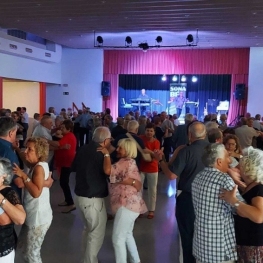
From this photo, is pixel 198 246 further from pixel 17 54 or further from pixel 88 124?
pixel 17 54

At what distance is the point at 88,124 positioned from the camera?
1173 centimetres

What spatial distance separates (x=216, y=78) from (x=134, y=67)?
13.0 feet

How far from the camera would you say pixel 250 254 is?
2.39 metres

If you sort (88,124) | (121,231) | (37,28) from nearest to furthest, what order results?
(121,231) → (88,124) → (37,28)

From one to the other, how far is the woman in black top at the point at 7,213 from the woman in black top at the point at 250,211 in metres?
1.24

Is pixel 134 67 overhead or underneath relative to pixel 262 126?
overhead

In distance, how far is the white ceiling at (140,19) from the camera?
964cm

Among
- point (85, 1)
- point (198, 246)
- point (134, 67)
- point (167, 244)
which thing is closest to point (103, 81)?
point (134, 67)

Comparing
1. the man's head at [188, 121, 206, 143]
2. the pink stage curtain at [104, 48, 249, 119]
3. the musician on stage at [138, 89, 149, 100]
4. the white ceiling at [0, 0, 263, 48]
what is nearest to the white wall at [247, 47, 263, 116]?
the pink stage curtain at [104, 48, 249, 119]

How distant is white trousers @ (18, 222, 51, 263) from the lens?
3061 millimetres

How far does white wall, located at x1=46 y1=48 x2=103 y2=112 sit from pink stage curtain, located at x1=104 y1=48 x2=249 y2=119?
441 millimetres

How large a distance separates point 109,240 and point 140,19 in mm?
8363

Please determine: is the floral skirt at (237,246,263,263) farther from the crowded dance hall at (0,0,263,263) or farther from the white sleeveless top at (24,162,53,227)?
the white sleeveless top at (24,162,53,227)

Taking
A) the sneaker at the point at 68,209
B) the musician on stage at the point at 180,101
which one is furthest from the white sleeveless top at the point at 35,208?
the musician on stage at the point at 180,101
